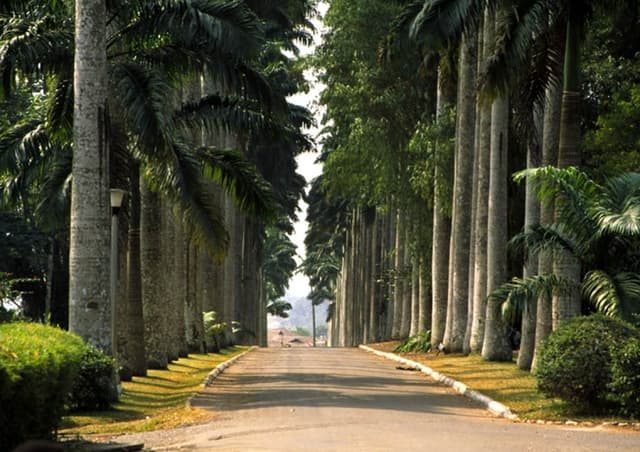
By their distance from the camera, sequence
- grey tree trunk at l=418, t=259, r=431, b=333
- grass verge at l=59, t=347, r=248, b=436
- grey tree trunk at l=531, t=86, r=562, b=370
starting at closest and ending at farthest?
grass verge at l=59, t=347, r=248, b=436, grey tree trunk at l=531, t=86, r=562, b=370, grey tree trunk at l=418, t=259, r=431, b=333

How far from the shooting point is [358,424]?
15250mm

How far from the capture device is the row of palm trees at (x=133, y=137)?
19344 millimetres

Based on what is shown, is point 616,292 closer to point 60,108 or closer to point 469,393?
point 469,393

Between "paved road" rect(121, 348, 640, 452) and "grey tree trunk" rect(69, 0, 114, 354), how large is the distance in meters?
2.42

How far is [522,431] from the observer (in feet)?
48.4

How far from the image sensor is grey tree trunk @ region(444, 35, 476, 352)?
109ft

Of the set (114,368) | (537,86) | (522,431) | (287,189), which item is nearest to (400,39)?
(537,86)

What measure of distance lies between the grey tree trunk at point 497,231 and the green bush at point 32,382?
16834mm

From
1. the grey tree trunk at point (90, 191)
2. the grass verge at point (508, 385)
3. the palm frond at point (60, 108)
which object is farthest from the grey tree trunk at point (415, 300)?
the grey tree trunk at point (90, 191)

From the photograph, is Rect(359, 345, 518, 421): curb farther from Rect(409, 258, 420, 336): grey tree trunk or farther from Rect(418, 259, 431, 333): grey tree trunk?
Rect(409, 258, 420, 336): grey tree trunk

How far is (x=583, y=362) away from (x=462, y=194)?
17540mm

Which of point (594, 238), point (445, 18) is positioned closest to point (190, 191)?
point (445, 18)

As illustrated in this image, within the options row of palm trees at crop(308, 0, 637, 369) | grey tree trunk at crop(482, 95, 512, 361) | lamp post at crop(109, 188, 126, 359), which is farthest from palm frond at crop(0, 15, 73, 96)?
grey tree trunk at crop(482, 95, 512, 361)

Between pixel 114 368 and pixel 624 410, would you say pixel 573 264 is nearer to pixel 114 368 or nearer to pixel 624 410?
pixel 624 410
